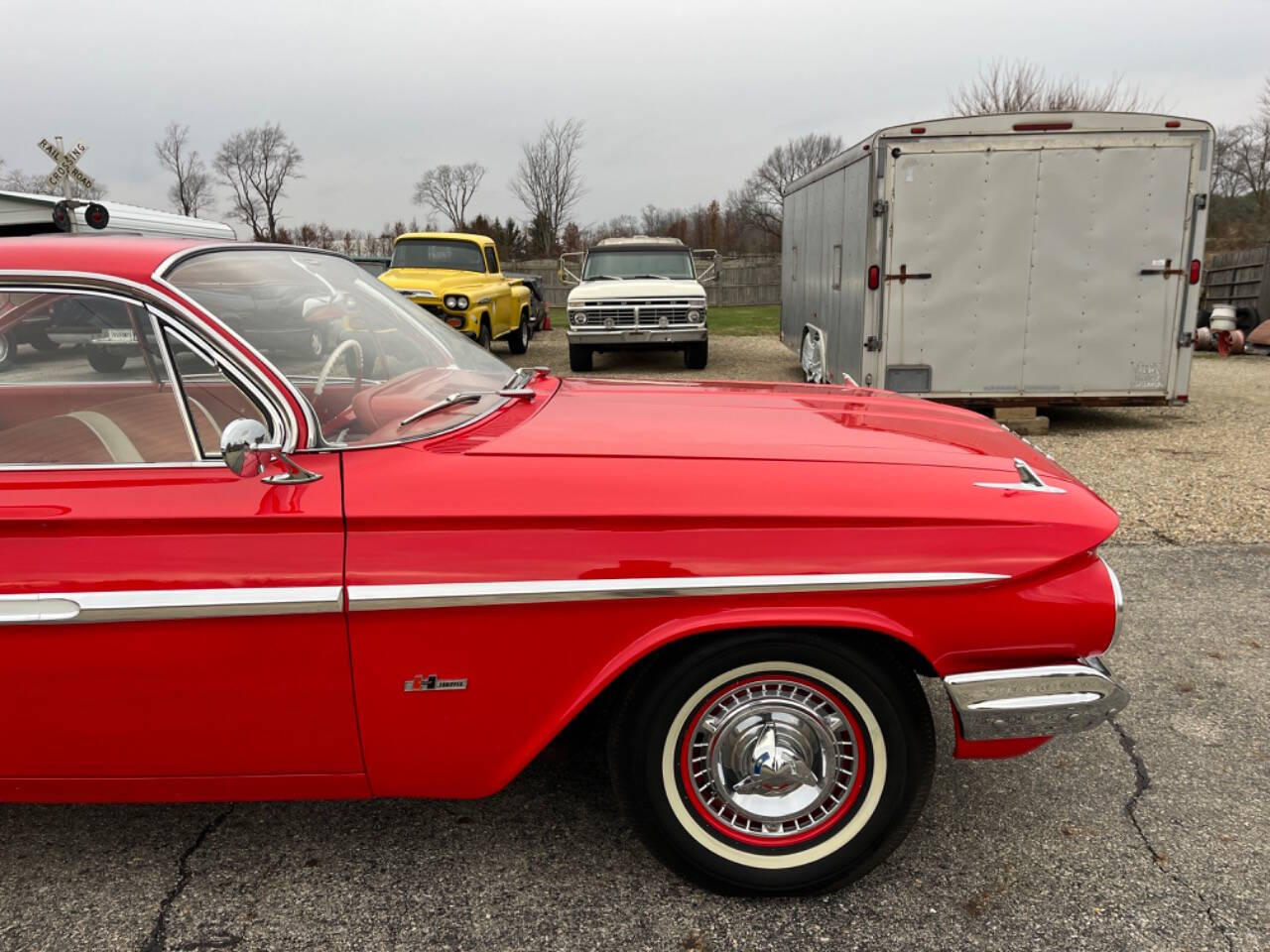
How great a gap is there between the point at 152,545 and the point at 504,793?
1325mm

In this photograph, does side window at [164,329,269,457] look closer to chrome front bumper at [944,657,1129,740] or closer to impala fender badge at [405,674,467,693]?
impala fender badge at [405,674,467,693]

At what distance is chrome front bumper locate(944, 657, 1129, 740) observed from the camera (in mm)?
2145

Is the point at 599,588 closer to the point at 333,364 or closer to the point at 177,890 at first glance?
the point at 333,364

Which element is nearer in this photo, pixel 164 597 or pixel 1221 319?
pixel 164 597

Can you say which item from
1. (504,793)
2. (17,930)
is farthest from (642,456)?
(17,930)

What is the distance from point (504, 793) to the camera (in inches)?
111

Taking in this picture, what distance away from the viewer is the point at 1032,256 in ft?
25.6

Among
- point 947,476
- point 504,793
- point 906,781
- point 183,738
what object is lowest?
point 504,793

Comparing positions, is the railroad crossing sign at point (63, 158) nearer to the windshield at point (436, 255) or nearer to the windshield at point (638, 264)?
the windshield at point (436, 255)

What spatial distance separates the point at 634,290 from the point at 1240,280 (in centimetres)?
1154

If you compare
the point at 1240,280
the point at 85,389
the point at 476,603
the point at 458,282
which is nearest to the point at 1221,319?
the point at 1240,280

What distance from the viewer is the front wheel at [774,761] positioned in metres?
2.17

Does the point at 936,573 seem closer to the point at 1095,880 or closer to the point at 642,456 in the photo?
the point at 642,456

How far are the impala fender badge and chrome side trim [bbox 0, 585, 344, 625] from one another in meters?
0.31
